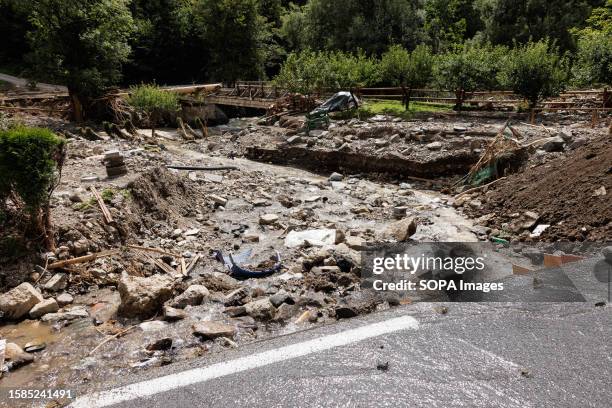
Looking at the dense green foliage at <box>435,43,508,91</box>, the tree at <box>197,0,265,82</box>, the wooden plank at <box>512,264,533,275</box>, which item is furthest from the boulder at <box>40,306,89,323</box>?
the tree at <box>197,0,265,82</box>

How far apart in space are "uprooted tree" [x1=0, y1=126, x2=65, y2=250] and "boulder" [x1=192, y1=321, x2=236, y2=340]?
282 cm

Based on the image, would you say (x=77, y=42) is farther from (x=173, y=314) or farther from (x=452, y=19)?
(x=452, y=19)

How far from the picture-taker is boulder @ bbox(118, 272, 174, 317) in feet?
15.6

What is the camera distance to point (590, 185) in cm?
715

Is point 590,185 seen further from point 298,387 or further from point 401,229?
point 298,387

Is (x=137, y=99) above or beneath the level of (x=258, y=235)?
above

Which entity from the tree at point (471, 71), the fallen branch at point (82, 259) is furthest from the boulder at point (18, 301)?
the tree at point (471, 71)

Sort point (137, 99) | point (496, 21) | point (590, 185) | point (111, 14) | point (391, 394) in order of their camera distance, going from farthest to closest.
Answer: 1. point (496, 21)
2. point (137, 99)
3. point (111, 14)
4. point (590, 185)
5. point (391, 394)

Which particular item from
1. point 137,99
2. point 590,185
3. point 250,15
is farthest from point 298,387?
point 250,15

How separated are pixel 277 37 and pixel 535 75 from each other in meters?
26.8

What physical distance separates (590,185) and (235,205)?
6.94 metres

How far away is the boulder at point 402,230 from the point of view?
722 centimetres

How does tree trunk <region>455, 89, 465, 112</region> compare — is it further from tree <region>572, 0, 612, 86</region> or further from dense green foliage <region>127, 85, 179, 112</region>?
dense green foliage <region>127, 85, 179, 112</region>

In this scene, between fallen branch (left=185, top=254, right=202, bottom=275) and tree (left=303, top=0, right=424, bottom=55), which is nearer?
fallen branch (left=185, top=254, right=202, bottom=275)
